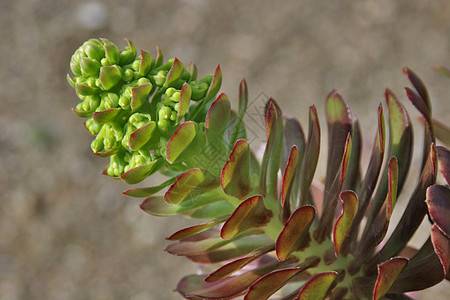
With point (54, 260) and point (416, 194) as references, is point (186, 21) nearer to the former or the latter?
point (54, 260)

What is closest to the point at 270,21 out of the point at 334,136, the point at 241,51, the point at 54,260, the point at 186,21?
the point at 241,51

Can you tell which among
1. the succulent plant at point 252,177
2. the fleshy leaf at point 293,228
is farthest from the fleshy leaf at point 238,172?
the fleshy leaf at point 293,228

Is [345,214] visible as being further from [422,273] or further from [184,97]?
[184,97]

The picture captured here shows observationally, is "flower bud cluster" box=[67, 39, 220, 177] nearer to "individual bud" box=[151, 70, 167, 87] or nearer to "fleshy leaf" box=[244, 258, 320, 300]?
"individual bud" box=[151, 70, 167, 87]

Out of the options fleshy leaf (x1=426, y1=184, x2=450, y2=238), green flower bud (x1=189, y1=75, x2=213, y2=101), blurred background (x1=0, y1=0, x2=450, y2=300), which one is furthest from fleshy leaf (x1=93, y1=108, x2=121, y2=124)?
blurred background (x1=0, y1=0, x2=450, y2=300)

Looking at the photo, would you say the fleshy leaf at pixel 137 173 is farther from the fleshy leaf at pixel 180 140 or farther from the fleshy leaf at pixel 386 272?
the fleshy leaf at pixel 386 272

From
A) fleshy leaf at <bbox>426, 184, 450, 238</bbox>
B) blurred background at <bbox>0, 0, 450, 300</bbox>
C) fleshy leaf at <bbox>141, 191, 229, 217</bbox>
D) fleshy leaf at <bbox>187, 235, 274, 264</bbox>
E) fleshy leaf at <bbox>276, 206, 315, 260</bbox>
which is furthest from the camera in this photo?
blurred background at <bbox>0, 0, 450, 300</bbox>
